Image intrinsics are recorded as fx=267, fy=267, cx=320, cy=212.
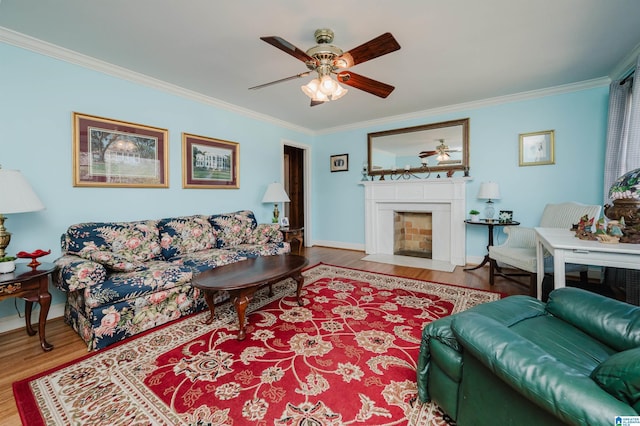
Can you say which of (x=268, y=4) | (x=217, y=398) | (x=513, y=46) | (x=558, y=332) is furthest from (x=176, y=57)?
(x=558, y=332)

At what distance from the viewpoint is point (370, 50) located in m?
1.95

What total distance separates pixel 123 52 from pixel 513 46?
12.3ft

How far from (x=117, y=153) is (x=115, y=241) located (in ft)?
3.39

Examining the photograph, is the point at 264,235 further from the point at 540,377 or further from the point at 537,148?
the point at 537,148

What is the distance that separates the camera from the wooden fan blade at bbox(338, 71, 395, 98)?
7.56ft

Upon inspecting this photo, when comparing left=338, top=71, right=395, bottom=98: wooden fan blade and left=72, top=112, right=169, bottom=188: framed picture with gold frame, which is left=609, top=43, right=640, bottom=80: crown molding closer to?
left=338, top=71, right=395, bottom=98: wooden fan blade

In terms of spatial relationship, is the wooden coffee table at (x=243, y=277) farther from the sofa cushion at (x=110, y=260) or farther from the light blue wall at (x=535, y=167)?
the light blue wall at (x=535, y=167)

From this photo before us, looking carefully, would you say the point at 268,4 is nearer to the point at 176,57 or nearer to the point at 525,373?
the point at 176,57

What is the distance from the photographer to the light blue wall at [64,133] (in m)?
2.34

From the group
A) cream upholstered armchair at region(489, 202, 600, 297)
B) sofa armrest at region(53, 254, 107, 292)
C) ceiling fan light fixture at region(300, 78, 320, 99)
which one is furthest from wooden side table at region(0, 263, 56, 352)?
cream upholstered armchair at region(489, 202, 600, 297)

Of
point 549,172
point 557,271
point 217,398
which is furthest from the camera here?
point 549,172

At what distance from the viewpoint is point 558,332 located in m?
1.29

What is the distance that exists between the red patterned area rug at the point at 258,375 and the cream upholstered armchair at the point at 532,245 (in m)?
0.82

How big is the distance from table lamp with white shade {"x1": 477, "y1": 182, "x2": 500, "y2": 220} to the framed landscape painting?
3.69 meters
